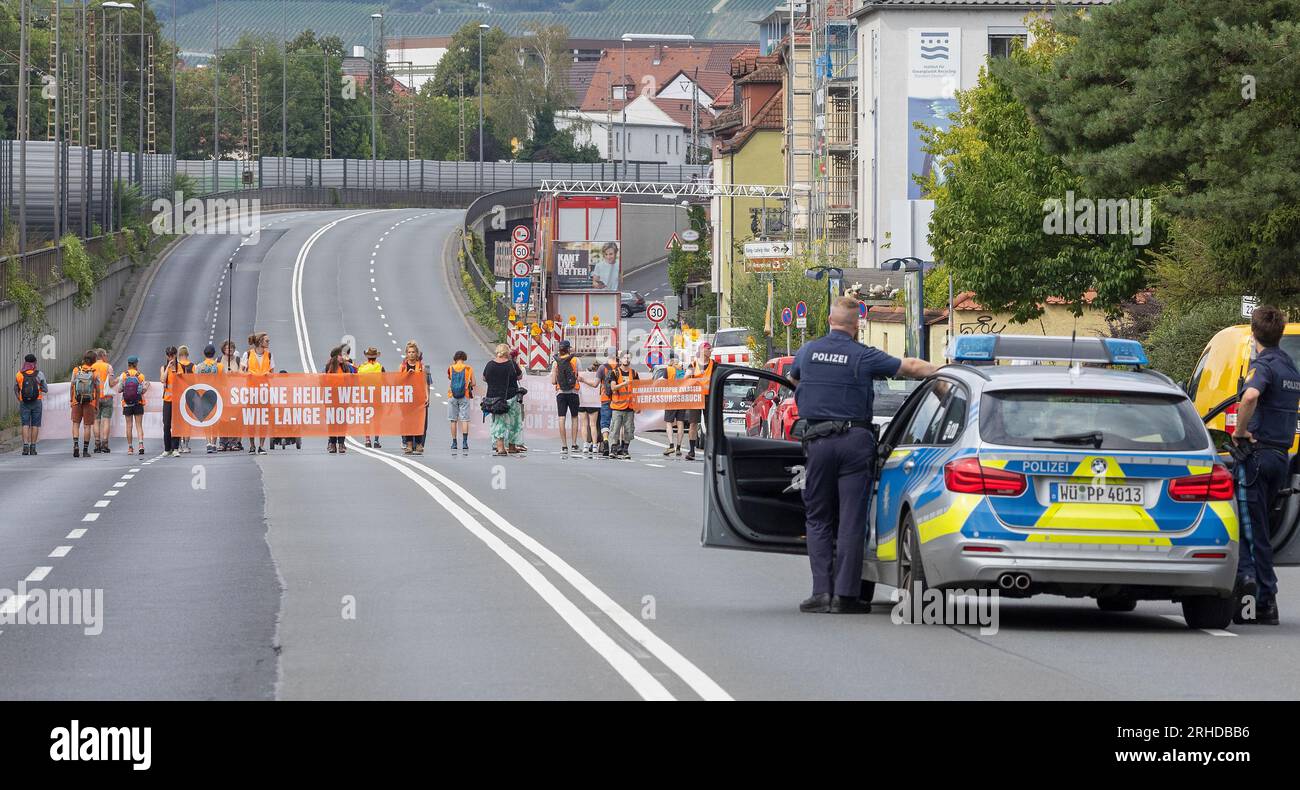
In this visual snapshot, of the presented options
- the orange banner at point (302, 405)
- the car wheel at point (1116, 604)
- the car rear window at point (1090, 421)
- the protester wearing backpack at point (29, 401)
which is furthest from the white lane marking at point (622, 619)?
the protester wearing backpack at point (29, 401)

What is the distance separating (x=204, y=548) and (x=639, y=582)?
4.51 meters

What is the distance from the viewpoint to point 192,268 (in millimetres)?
94188

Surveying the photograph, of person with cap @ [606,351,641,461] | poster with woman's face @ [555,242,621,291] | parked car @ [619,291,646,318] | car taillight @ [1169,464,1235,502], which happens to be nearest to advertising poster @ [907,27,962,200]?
poster with woman's face @ [555,242,621,291]

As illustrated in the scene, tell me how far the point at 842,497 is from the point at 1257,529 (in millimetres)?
2430

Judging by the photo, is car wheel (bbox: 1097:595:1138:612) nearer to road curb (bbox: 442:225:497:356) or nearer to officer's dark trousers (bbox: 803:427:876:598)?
officer's dark trousers (bbox: 803:427:876:598)

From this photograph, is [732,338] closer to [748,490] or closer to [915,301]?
[915,301]

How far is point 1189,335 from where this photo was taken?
101 feet

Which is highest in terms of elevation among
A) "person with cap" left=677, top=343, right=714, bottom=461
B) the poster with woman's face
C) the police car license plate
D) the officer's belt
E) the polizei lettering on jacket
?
the poster with woman's face

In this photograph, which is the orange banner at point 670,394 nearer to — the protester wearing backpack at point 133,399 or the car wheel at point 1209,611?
the protester wearing backpack at point 133,399

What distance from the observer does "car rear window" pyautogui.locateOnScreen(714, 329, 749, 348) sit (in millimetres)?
67375

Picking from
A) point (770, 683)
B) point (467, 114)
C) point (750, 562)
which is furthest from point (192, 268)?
point (467, 114)

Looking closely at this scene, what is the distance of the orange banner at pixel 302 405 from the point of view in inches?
1428

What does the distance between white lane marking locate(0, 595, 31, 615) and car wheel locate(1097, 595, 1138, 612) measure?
6388mm

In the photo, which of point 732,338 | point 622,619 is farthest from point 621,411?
point 732,338
